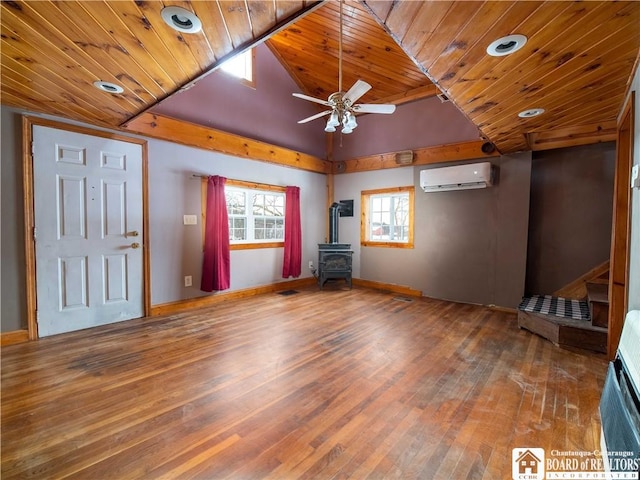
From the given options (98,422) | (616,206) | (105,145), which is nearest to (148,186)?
(105,145)

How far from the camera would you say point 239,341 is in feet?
9.87

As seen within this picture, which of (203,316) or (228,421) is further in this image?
(203,316)

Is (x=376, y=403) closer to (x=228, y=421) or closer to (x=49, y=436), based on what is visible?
(x=228, y=421)

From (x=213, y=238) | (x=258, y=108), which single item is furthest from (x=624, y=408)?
(x=258, y=108)

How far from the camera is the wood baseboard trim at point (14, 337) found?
9.35 feet

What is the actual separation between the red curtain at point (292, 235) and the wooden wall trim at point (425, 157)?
1.28 meters

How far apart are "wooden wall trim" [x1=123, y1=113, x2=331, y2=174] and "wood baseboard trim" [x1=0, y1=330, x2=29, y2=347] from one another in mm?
2509

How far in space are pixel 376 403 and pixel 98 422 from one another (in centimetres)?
178

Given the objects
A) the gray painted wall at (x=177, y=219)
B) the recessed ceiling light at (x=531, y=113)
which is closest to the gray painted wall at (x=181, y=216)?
the gray painted wall at (x=177, y=219)

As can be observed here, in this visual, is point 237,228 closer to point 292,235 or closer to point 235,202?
point 235,202

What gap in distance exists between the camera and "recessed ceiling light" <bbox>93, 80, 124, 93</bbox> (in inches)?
91.4

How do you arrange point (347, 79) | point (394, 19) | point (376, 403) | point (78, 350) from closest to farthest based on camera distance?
1. point (394, 19)
2. point (376, 403)
3. point (78, 350)
4. point (347, 79)

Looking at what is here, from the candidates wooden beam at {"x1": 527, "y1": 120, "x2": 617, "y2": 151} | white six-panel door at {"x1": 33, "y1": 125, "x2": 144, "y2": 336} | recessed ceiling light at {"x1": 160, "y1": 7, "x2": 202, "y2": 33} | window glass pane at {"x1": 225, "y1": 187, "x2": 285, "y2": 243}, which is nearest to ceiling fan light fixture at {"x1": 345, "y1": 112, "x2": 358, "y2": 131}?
recessed ceiling light at {"x1": 160, "y1": 7, "x2": 202, "y2": 33}

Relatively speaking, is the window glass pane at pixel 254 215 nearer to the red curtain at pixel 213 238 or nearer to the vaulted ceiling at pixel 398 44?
the red curtain at pixel 213 238
